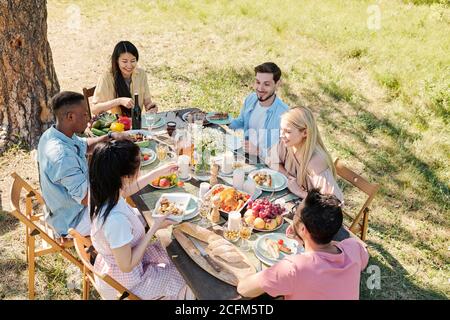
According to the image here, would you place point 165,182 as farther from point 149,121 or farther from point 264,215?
point 149,121

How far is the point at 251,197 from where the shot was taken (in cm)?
357

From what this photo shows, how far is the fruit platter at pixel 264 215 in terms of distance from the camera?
10.5 ft

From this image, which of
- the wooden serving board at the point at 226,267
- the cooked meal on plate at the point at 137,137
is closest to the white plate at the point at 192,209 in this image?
the wooden serving board at the point at 226,267

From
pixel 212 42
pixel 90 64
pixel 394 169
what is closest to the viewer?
pixel 394 169

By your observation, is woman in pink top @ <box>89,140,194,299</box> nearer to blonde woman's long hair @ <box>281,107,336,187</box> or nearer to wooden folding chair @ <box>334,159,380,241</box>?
blonde woman's long hair @ <box>281,107,336,187</box>

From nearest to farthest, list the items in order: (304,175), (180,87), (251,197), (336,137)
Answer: (251,197) → (304,175) → (336,137) → (180,87)

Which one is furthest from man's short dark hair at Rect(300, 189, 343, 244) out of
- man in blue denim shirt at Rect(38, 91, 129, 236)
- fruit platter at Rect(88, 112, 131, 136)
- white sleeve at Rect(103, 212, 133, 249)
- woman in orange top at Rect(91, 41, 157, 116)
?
woman in orange top at Rect(91, 41, 157, 116)

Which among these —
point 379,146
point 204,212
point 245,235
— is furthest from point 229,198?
point 379,146

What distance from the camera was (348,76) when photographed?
8805 mm

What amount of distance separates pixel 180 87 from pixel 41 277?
502cm

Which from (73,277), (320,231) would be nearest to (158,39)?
(73,277)

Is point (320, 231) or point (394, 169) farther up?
point (320, 231)

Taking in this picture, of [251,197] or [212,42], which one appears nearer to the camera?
[251,197]

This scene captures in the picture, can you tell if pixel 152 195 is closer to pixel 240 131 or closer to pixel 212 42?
pixel 240 131
